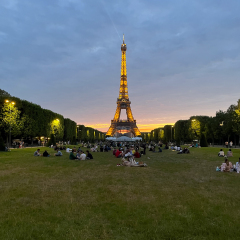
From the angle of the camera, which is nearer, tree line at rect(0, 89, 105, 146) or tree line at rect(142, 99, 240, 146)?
tree line at rect(0, 89, 105, 146)

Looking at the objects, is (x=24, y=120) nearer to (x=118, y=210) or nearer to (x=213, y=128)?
(x=118, y=210)

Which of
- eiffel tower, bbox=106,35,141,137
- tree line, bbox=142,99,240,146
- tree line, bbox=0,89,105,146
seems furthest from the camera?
eiffel tower, bbox=106,35,141,137

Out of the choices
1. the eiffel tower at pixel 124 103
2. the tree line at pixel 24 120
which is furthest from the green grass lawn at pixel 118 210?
the eiffel tower at pixel 124 103

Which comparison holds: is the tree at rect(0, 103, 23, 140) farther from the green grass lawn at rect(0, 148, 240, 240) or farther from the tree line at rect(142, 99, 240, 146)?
the tree line at rect(142, 99, 240, 146)

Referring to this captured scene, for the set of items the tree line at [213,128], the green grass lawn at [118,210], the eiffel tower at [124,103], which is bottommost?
the green grass lawn at [118,210]

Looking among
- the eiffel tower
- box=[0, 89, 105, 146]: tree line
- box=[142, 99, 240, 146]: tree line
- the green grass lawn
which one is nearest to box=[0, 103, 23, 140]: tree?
box=[0, 89, 105, 146]: tree line

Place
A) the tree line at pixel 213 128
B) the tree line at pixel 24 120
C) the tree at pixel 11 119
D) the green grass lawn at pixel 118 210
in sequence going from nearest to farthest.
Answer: the green grass lawn at pixel 118 210, the tree at pixel 11 119, the tree line at pixel 24 120, the tree line at pixel 213 128

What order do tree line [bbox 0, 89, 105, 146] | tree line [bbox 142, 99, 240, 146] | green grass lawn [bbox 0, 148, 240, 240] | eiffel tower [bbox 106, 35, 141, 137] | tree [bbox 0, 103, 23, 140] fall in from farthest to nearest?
eiffel tower [bbox 106, 35, 141, 137] → tree line [bbox 142, 99, 240, 146] → tree line [bbox 0, 89, 105, 146] → tree [bbox 0, 103, 23, 140] → green grass lawn [bbox 0, 148, 240, 240]

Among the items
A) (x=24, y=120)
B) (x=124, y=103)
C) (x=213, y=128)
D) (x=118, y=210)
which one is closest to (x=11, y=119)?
(x=24, y=120)

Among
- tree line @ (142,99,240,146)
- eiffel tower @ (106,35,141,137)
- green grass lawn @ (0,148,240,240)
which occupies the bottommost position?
green grass lawn @ (0,148,240,240)

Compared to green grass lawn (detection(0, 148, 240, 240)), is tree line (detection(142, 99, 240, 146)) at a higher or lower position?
higher

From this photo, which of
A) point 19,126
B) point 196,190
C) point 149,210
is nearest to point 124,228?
point 149,210

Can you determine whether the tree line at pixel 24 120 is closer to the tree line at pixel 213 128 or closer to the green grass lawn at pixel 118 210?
the green grass lawn at pixel 118 210

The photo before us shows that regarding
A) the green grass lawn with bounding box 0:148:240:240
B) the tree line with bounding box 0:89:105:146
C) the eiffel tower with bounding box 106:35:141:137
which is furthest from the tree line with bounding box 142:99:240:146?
the eiffel tower with bounding box 106:35:141:137
